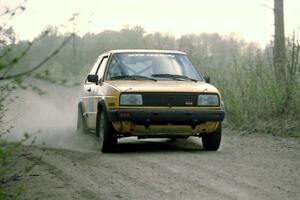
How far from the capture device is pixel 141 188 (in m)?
6.50

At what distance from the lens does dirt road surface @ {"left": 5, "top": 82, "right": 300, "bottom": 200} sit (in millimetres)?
6293

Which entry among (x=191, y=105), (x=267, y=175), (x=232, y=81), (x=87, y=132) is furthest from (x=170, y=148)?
(x=232, y=81)

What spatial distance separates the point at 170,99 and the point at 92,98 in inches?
80.4

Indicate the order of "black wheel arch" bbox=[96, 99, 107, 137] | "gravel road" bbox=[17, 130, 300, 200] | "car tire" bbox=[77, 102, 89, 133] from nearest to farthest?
"gravel road" bbox=[17, 130, 300, 200], "black wheel arch" bbox=[96, 99, 107, 137], "car tire" bbox=[77, 102, 89, 133]

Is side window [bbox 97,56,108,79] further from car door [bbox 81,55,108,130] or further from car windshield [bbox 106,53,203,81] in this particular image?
car windshield [bbox 106,53,203,81]

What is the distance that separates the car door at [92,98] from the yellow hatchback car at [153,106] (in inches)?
5.1

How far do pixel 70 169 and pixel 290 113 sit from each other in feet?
22.8

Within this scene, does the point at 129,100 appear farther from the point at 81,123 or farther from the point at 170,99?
the point at 81,123

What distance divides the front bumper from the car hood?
1.13 ft

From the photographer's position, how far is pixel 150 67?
423 inches

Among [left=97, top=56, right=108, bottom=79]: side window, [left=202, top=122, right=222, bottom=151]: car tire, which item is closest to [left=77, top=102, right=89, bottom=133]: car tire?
[left=97, top=56, right=108, bottom=79]: side window

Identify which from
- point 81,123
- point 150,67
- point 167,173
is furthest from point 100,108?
point 167,173

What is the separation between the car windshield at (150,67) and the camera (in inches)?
416

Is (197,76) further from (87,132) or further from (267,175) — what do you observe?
(267,175)
